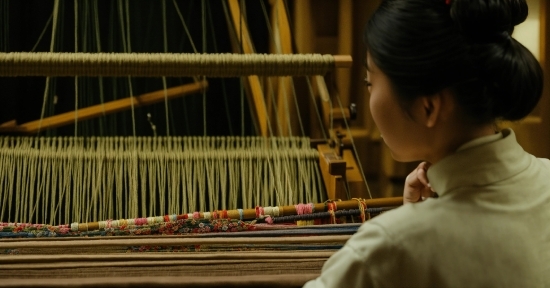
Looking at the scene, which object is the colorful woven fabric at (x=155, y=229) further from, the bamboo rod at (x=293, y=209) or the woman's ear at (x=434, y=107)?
the woman's ear at (x=434, y=107)

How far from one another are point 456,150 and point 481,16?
0.54 ft

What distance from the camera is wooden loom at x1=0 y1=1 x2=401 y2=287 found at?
92cm

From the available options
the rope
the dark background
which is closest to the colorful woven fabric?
the rope

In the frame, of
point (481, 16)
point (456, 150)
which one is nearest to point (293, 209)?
point (456, 150)

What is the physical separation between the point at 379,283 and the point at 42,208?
1.26 metres

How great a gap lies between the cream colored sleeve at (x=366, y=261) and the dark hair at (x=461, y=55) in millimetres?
168

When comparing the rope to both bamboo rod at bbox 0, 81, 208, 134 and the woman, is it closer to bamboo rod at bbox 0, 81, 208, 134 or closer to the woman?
bamboo rod at bbox 0, 81, 208, 134

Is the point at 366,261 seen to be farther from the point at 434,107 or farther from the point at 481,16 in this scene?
the point at 481,16

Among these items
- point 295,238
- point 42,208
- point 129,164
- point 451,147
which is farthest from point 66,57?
point 451,147

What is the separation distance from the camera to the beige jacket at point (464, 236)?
79cm

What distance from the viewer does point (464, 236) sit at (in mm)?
803

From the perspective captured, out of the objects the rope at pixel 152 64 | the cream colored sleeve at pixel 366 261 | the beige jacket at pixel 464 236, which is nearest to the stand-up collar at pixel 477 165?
the beige jacket at pixel 464 236

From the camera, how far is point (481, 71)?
0.80 metres

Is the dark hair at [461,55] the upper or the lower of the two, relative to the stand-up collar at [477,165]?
upper
